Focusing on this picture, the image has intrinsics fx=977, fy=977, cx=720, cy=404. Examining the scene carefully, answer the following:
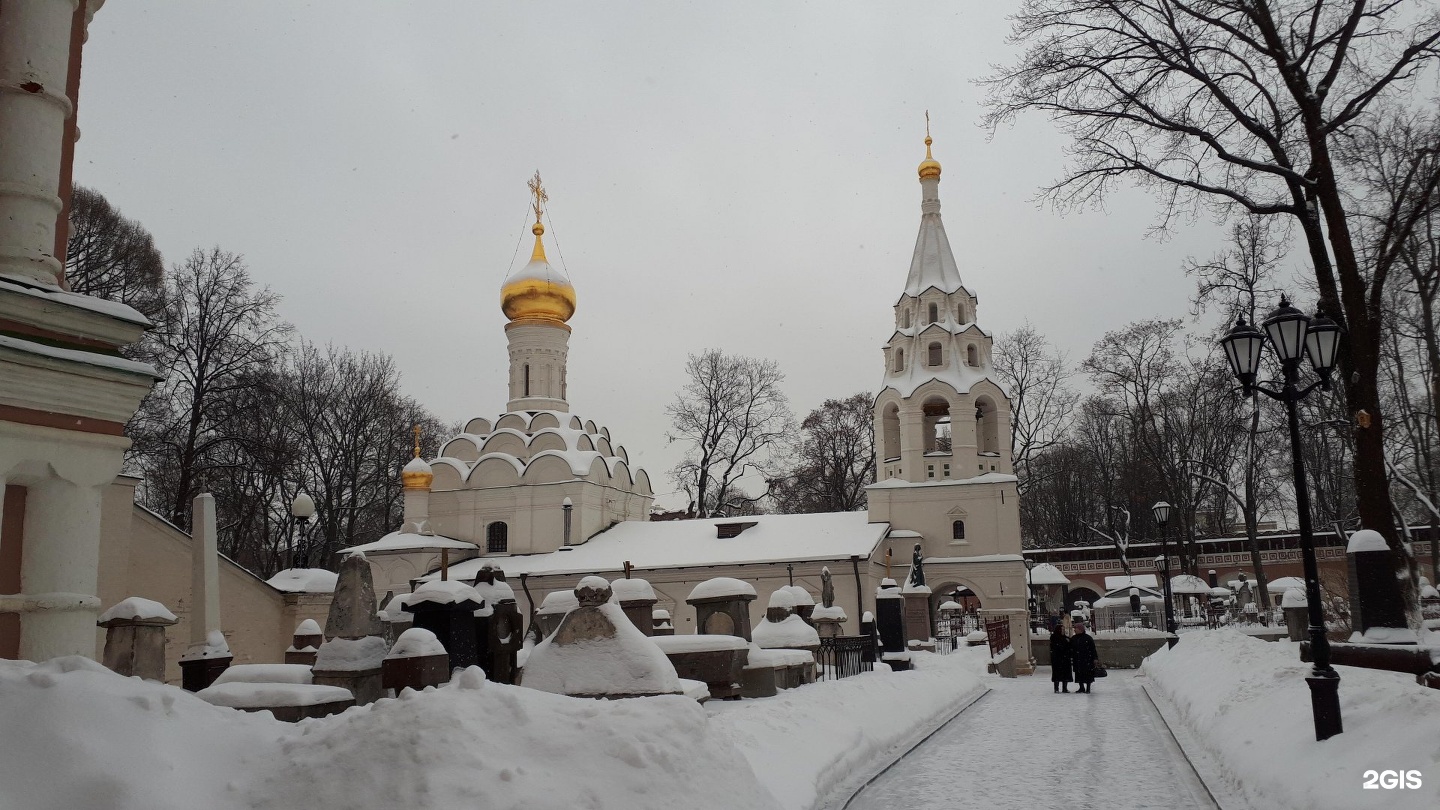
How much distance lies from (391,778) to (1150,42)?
13671mm

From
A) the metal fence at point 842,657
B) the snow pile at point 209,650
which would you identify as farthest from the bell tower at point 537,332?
the snow pile at point 209,650

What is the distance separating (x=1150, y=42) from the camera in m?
13.7

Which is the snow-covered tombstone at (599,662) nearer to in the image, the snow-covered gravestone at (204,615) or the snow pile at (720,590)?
the snow-covered gravestone at (204,615)

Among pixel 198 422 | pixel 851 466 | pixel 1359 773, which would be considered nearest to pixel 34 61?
pixel 1359 773

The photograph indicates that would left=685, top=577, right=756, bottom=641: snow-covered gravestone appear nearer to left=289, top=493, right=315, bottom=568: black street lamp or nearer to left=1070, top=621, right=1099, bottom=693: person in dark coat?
left=1070, top=621, right=1099, bottom=693: person in dark coat

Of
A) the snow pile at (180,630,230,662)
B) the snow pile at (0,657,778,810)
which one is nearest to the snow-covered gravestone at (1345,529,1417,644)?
the snow pile at (0,657,778,810)

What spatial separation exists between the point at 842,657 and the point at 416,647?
9.72m

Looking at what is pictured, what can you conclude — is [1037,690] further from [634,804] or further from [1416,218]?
[634,804]

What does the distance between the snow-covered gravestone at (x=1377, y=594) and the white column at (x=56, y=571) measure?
10612mm

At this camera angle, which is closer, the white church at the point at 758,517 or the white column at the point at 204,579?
the white column at the point at 204,579

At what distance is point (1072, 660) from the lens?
17359 mm

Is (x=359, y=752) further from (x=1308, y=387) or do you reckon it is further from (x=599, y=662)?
(x=1308, y=387)

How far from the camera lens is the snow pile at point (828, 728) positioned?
7.94 metres

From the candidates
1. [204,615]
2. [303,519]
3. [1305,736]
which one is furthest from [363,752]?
[303,519]
